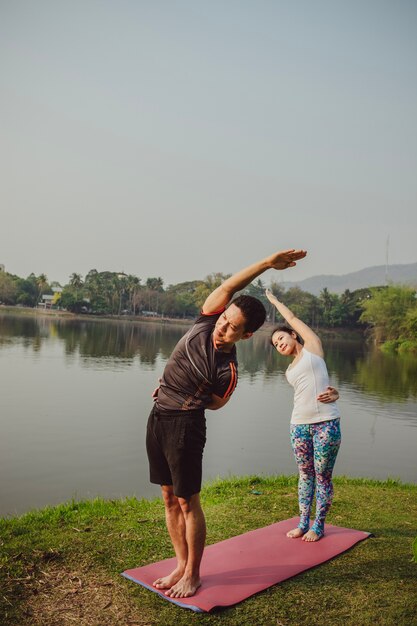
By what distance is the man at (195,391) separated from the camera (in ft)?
12.3

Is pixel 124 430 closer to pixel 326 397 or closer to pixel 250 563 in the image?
pixel 326 397

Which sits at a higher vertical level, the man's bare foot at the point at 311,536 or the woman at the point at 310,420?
the woman at the point at 310,420

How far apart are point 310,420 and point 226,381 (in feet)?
4.66

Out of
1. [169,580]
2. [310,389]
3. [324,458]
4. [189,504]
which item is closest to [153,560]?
[169,580]

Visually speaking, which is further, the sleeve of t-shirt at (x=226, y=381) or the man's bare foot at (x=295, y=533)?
the man's bare foot at (x=295, y=533)

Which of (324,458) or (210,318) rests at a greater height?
(210,318)

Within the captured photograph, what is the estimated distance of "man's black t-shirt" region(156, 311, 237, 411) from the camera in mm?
3756

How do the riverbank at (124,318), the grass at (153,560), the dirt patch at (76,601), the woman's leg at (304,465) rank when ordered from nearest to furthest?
1. the dirt patch at (76,601)
2. the grass at (153,560)
3. the woman's leg at (304,465)
4. the riverbank at (124,318)

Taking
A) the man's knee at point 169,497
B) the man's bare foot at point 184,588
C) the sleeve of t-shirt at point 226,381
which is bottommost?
the man's bare foot at point 184,588

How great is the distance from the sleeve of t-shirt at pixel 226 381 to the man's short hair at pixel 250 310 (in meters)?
0.26

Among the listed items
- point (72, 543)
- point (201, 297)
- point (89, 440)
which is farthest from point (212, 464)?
point (201, 297)

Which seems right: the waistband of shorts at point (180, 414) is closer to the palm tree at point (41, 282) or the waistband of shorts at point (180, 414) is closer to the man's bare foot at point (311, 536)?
the man's bare foot at point (311, 536)

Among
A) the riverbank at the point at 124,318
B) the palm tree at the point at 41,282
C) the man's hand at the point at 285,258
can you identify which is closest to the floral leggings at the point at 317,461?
the man's hand at the point at 285,258

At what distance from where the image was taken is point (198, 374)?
3756mm
